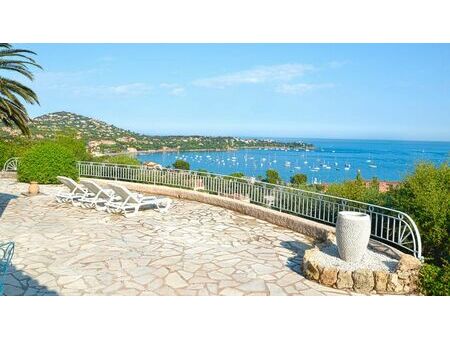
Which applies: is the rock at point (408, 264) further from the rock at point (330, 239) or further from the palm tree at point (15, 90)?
the palm tree at point (15, 90)

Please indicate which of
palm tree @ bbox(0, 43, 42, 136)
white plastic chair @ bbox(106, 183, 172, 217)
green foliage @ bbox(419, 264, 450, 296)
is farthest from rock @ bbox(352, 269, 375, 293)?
palm tree @ bbox(0, 43, 42, 136)

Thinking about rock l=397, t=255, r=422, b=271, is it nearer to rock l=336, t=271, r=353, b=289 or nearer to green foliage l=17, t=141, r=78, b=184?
rock l=336, t=271, r=353, b=289

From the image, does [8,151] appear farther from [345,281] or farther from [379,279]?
[379,279]

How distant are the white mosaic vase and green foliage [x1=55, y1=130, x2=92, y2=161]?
50.9 feet

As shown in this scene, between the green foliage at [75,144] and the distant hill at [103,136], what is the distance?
4.08 feet

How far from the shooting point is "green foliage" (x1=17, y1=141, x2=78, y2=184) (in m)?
15.4

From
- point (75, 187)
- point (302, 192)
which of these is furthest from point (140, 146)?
point (302, 192)

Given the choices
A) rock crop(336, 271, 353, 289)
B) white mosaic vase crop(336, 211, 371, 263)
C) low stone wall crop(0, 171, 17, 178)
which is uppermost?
white mosaic vase crop(336, 211, 371, 263)

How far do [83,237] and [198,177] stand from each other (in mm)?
5430

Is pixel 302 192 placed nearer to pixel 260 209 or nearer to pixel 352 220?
pixel 260 209

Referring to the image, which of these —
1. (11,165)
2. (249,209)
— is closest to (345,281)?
(249,209)

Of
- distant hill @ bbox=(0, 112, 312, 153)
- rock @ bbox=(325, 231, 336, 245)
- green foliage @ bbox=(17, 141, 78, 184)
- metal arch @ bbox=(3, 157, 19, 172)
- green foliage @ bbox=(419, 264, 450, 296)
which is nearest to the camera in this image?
green foliage @ bbox=(419, 264, 450, 296)

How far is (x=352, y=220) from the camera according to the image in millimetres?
5551
